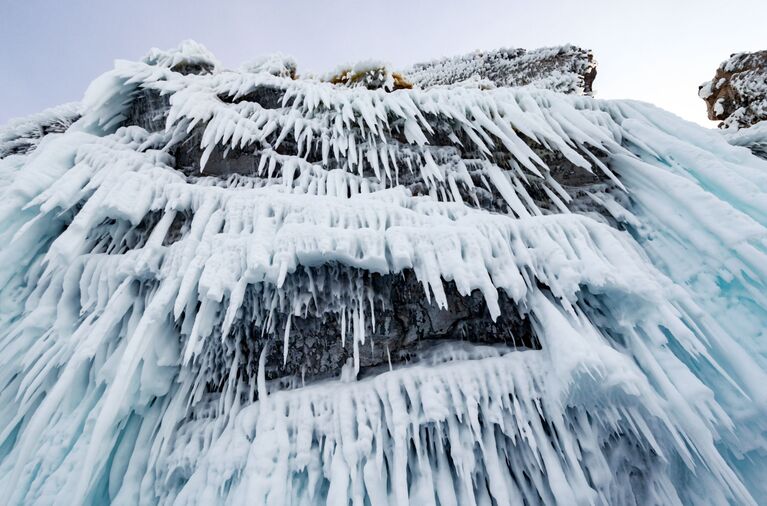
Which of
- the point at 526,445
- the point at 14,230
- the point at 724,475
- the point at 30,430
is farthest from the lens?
the point at 14,230

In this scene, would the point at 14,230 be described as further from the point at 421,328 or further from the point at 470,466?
the point at 470,466

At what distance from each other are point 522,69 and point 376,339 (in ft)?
35.0

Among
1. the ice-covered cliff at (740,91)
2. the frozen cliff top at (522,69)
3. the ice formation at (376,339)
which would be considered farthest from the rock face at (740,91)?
the ice formation at (376,339)

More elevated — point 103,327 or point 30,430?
point 103,327

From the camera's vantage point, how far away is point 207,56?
Result: 224 inches

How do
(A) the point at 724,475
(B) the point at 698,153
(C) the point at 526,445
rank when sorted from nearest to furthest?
1. (A) the point at 724,475
2. (C) the point at 526,445
3. (B) the point at 698,153

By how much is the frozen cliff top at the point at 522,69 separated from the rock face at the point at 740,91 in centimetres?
292

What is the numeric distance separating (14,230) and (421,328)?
4.52 meters

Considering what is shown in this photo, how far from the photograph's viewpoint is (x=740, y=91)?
24.8 ft

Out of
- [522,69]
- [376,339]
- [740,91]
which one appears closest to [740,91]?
[740,91]

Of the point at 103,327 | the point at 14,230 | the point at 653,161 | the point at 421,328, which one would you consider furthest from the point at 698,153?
the point at 14,230

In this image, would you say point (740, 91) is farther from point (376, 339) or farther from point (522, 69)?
point (376, 339)

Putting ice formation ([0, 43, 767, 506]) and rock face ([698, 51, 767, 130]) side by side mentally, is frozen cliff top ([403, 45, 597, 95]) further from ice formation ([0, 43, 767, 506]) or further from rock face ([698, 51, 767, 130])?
ice formation ([0, 43, 767, 506])

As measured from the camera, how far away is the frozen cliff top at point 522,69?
9.66m
